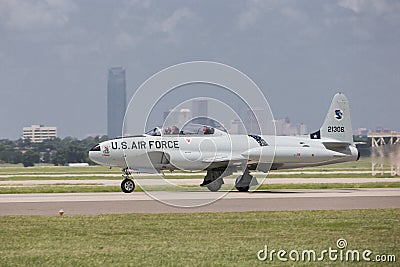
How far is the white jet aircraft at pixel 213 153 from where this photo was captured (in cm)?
3325

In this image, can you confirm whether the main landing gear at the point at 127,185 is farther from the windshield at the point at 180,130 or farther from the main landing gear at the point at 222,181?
the main landing gear at the point at 222,181

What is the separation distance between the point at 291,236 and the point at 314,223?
2.64 m

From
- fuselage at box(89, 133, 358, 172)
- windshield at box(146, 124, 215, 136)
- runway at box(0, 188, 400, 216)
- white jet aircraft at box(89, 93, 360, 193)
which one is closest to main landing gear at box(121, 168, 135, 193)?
white jet aircraft at box(89, 93, 360, 193)

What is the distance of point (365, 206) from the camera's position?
79.8 feet

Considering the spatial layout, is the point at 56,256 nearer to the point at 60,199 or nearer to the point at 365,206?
the point at 365,206

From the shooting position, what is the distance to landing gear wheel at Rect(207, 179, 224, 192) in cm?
3419

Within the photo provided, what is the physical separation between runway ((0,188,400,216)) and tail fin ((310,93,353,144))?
7.36 metres

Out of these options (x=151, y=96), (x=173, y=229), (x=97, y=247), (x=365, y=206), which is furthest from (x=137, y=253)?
(x=151, y=96)

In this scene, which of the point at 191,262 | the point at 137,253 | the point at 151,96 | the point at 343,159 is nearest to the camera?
the point at 191,262

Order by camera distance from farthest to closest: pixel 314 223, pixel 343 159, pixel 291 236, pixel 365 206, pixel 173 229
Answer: pixel 343 159 < pixel 365 206 < pixel 314 223 < pixel 173 229 < pixel 291 236

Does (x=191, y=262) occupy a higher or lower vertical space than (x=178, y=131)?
lower

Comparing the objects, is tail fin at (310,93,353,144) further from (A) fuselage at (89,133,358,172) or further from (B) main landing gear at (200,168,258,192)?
(B) main landing gear at (200,168,258,192)

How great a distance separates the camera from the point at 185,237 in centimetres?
1634

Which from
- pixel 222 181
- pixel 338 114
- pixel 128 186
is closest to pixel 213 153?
pixel 222 181
